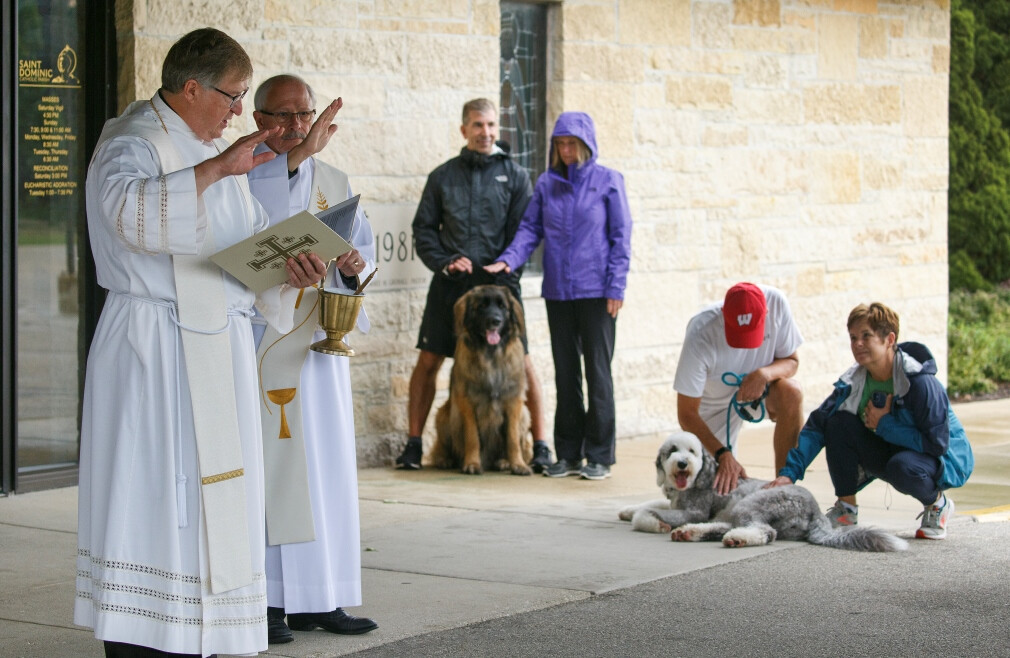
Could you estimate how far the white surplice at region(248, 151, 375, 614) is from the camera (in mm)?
5090

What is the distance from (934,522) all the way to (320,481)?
3.12 meters

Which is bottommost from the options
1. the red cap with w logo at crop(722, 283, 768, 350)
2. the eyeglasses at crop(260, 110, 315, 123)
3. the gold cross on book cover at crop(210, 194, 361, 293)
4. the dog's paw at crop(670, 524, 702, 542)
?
the dog's paw at crop(670, 524, 702, 542)

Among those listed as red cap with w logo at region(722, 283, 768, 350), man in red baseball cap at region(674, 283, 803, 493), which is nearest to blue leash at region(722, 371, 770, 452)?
man in red baseball cap at region(674, 283, 803, 493)

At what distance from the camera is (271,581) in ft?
16.8

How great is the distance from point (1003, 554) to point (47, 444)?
190 inches

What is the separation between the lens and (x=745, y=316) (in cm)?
715

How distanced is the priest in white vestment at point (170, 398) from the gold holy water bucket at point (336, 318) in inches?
26.1

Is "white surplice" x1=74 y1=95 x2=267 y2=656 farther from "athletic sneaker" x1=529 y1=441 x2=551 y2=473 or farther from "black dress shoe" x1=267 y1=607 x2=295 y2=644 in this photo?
"athletic sneaker" x1=529 y1=441 x2=551 y2=473

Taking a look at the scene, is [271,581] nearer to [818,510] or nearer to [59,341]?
[818,510]

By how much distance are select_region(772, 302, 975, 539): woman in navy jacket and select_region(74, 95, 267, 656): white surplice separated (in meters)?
3.37

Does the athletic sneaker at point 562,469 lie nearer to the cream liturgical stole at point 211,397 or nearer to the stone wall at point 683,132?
the stone wall at point 683,132

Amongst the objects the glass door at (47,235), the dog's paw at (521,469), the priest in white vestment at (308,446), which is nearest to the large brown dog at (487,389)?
the dog's paw at (521,469)

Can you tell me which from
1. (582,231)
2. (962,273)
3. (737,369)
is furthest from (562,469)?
(962,273)

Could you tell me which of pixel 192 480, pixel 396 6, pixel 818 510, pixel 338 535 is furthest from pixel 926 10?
pixel 192 480
